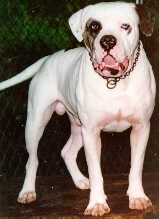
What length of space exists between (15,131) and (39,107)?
2584 mm

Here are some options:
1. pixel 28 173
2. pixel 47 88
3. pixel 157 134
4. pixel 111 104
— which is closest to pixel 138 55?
pixel 111 104

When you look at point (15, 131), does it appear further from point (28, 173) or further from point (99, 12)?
point (99, 12)

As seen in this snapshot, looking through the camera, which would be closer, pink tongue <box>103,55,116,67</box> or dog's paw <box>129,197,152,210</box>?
pink tongue <box>103,55,116,67</box>

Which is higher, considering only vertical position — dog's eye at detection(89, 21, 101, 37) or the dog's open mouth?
dog's eye at detection(89, 21, 101, 37)

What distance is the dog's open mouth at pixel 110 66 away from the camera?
3791 millimetres

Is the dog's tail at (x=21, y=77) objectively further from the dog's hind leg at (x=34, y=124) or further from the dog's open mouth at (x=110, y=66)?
the dog's open mouth at (x=110, y=66)

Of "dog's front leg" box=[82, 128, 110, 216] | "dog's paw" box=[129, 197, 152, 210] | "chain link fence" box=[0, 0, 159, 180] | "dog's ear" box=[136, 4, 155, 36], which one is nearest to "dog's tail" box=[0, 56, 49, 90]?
"dog's front leg" box=[82, 128, 110, 216]

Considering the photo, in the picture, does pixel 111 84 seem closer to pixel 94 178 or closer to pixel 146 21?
pixel 146 21

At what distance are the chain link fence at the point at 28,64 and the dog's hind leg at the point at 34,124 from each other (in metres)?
2.32

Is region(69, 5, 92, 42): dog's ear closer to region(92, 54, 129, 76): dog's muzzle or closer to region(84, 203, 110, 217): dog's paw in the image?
region(92, 54, 129, 76): dog's muzzle

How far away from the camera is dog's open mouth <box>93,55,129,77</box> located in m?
3.79

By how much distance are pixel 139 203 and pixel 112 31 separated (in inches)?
47.3

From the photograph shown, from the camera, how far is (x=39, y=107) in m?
4.71

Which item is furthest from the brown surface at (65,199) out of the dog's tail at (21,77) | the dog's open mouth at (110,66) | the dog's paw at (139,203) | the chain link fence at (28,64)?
the chain link fence at (28,64)
